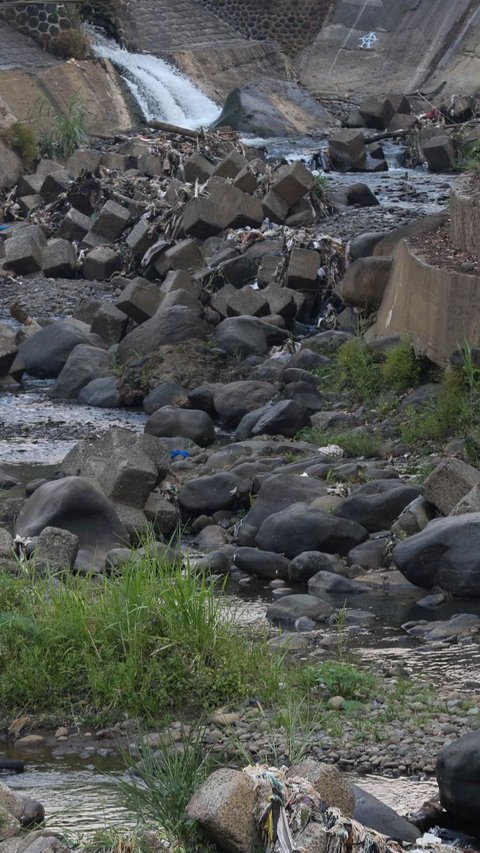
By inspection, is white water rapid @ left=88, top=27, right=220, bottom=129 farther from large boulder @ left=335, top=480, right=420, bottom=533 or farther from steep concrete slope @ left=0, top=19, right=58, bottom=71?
large boulder @ left=335, top=480, right=420, bottom=533

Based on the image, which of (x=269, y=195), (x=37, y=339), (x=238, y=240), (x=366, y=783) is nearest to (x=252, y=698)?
(x=366, y=783)

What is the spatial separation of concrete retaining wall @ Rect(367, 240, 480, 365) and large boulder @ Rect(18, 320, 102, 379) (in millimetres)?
3389

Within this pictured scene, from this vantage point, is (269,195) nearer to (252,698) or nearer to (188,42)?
(252,698)

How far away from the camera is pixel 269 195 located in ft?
56.8

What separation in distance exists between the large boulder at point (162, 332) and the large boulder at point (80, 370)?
207 millimetres

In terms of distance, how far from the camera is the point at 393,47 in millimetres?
29906

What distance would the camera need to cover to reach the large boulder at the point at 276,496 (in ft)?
28.9

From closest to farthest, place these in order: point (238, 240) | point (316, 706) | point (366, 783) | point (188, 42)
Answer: point (366, 783) → point (316, 706) → point (238, 240) → point (188, 42)

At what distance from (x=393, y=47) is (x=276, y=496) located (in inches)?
897

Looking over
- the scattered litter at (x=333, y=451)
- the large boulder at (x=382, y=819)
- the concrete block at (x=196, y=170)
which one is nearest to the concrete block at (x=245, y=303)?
the scattered litter at (x=333, y=451)

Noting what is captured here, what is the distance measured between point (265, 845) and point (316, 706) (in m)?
1.65

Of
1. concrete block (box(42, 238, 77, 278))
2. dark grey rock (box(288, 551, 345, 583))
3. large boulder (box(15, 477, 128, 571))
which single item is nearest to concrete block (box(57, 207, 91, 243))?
concrete block (box(42, 238, 77, 278))

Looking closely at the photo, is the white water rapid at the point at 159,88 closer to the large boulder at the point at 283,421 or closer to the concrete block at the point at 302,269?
the concrete block at the point at 302,269

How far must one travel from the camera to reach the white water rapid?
2670cm
